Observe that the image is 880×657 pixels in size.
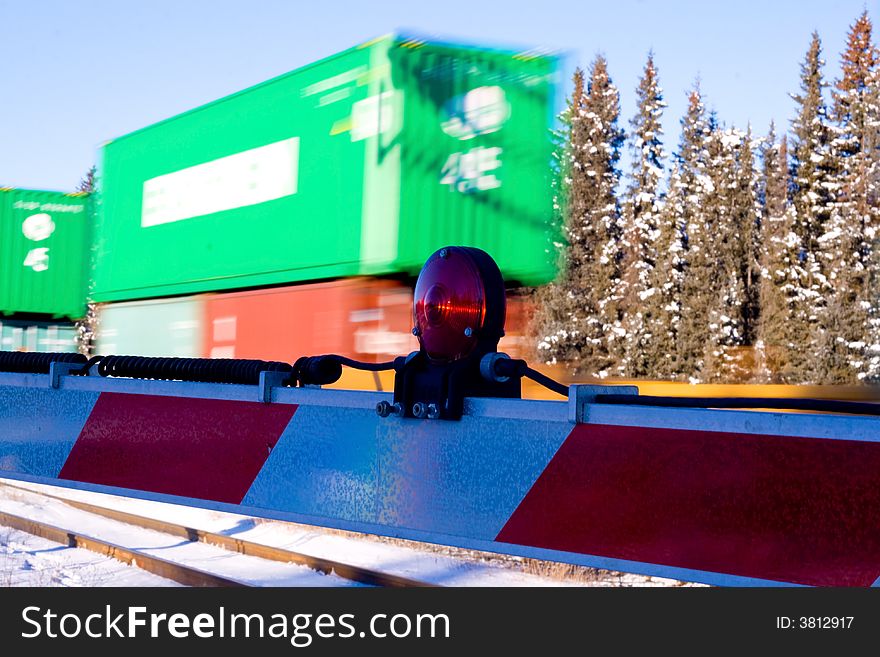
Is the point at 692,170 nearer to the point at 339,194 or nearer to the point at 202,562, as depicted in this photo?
the point at 339,194

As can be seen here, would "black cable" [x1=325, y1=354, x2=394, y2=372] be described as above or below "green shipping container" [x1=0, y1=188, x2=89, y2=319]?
below

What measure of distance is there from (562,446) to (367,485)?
493 mm

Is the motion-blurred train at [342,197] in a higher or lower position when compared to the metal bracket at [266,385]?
higher

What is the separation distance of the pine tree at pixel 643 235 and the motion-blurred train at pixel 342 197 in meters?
31.3

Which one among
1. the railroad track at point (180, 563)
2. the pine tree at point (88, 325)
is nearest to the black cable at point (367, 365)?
the railroad track at point (180, 563)

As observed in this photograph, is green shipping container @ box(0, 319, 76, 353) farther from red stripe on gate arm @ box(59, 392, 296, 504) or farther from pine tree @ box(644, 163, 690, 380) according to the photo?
pine tree @ box(644, 163, 690, 380)

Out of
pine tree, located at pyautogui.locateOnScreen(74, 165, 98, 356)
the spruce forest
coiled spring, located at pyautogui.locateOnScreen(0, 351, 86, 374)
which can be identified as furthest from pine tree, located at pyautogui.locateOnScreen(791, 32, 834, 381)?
coiled spring, located at pyautogui.locateOnScreen(0, 351, 86, 374)

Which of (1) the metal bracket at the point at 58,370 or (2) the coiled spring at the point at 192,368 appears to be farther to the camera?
(1) the metal bracket at the point at 58,370

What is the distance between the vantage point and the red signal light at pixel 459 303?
1883mm

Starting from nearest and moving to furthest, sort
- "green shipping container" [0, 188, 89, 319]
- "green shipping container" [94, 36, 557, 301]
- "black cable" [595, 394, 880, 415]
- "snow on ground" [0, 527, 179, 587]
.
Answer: "black cable" [595, 394, 880, 415], "snow on ground" [0, 527, 179, 587], "green shipping container" [94, 36, 557, 301], "green shipping container" [0, 188, 89, 319]

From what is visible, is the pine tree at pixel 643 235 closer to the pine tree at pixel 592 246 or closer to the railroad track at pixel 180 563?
the pine tree at pixel 592 246

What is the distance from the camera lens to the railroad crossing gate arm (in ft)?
4.53

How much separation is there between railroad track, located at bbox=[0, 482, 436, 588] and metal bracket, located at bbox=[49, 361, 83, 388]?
2766 mm

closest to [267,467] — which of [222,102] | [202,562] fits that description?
[202,562]
